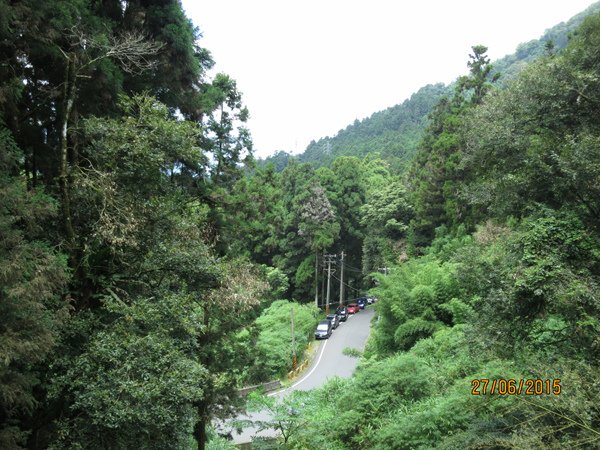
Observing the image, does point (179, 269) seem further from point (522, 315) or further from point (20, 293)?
point (522, 315)

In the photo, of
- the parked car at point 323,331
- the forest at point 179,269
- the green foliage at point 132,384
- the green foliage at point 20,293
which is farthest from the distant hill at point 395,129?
the green foliage at point 20,293

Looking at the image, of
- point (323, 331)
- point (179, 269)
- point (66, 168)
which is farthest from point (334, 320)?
point (66, 168)

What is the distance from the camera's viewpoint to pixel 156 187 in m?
8.70

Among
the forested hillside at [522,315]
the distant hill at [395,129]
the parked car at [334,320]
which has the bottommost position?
the parked car at [334,320]

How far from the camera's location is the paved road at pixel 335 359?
2198 centimetres

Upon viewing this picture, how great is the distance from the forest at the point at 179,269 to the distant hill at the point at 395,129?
186 feet

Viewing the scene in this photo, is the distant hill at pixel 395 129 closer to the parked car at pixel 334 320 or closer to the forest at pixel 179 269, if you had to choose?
the parked car at pixel 334 320

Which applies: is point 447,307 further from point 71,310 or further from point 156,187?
point 71,310

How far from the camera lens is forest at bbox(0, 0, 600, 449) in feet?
20.4

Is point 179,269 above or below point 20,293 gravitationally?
below

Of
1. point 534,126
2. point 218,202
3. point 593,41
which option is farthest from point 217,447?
point 593,41

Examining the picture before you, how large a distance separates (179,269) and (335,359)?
2033 cm

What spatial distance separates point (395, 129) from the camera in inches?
3922

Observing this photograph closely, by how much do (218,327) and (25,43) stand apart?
803cm
